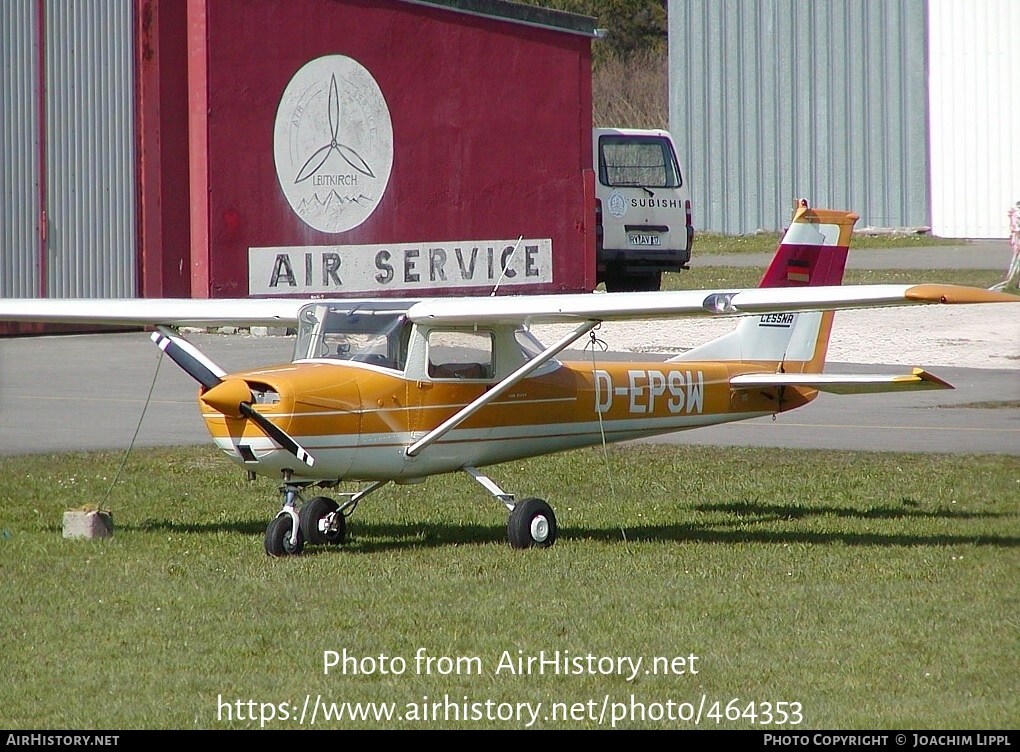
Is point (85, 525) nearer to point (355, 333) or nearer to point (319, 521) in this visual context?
point (319, 521)

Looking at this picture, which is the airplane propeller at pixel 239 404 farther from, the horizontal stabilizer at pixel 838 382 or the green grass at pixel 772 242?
the green grass at pixel 772 242

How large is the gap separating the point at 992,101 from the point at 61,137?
29.0 metres

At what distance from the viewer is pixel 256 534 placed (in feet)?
35.4

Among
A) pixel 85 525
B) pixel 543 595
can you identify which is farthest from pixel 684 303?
pixel 85 525

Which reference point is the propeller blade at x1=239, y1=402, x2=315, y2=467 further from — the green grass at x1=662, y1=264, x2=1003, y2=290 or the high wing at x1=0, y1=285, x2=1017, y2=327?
the green grass at x1=662, y1=264, x2=1003, y2=290

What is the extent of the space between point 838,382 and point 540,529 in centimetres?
260

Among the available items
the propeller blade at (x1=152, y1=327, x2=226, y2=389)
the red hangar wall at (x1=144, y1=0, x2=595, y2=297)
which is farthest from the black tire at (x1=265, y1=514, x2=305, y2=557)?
the red hangar wall at (x1=144, y1=0, x2=595, y2=297)

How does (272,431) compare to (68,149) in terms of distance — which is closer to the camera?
(272,431)

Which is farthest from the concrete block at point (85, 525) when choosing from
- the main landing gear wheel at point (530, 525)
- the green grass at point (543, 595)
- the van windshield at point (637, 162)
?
the van windshield at point (637, 162)

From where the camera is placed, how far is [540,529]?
10.2 metres

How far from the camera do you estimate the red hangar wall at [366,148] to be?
24.2 metres

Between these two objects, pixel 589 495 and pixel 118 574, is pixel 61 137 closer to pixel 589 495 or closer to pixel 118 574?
pixel 589 495

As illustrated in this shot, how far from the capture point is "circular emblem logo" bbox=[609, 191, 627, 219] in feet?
99.8

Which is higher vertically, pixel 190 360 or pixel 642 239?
pixel 642 239
